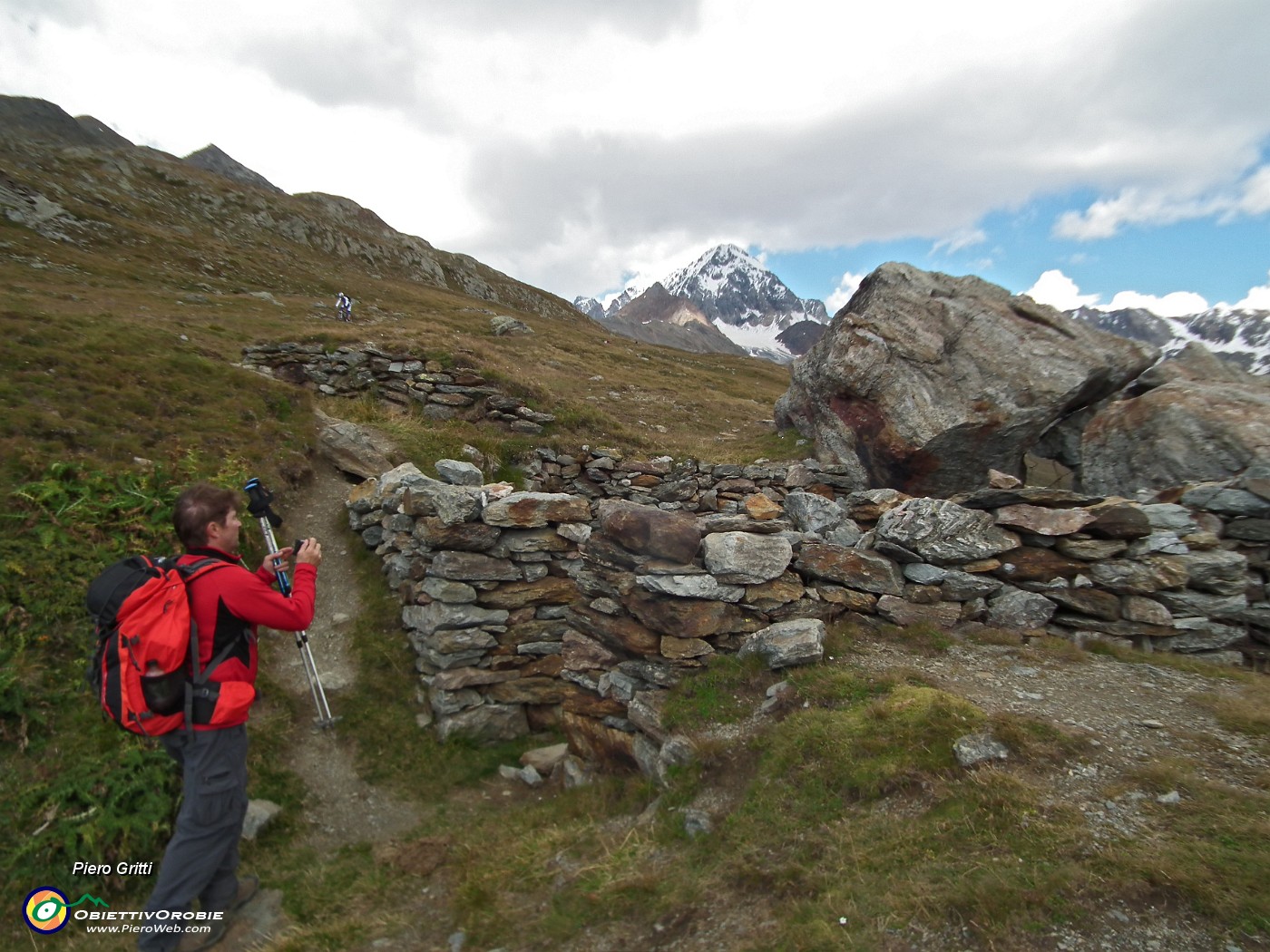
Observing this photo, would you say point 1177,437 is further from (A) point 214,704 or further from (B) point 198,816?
(B) point 198,816

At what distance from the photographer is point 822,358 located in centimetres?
1833

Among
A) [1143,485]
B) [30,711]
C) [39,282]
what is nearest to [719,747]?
[30,711]

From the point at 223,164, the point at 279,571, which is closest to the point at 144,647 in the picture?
the point at 279,571

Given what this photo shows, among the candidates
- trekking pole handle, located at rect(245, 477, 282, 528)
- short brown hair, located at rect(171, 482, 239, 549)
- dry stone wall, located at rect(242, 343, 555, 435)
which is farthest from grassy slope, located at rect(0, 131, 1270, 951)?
dry stone wall, located at rect(242, 343, 555, 435)

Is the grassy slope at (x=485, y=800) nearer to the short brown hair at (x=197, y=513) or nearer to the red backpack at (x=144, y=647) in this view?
the red backpack at (x=144, y=647)

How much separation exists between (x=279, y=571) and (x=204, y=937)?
3.35 metres

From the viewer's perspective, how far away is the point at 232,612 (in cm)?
466

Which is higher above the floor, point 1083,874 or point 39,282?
point 39,282

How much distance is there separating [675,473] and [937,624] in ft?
33.2

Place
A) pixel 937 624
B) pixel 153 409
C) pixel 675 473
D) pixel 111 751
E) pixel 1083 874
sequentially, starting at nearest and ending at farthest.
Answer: pixel 1083 874 → pixel 111 751 → pixel 937 624 → pixel 153 409 → pixel 675 473

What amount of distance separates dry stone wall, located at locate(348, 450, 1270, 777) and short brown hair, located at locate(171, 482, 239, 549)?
4.18 m

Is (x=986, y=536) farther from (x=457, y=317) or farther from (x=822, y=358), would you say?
(x=457, y=317)

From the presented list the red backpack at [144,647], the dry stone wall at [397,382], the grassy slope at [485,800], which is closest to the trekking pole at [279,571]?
the grassy slope at [485,800]

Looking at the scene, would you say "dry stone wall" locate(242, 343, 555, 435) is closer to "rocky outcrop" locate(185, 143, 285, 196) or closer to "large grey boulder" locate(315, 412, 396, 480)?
"large grey boulder" locate(315, 412, 396, 480)
